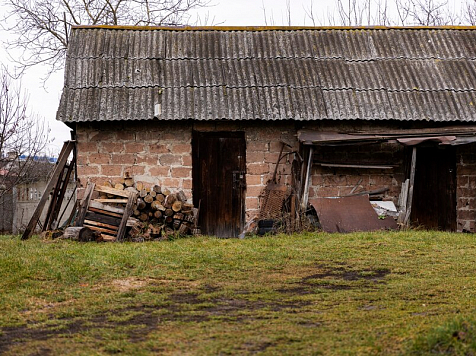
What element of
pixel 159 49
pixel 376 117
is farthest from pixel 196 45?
pixel 376 117

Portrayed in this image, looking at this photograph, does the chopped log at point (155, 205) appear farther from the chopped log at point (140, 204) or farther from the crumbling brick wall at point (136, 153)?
the crumbling brick wall at point (136, 153)

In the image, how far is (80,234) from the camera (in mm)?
10516

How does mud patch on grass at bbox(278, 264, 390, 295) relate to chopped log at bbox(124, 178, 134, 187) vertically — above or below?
below

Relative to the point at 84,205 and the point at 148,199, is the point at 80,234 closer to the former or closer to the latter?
the point at 84,205

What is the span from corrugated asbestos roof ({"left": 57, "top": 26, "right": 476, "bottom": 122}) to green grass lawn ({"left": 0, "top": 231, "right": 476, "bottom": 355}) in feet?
9.80

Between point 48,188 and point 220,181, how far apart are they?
10.7ft

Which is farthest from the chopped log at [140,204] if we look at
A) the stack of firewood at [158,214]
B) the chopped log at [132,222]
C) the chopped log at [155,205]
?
the chopped log at [132,222]

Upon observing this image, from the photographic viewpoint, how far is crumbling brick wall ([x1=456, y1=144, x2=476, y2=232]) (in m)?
12.5

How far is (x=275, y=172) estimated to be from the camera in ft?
39.1

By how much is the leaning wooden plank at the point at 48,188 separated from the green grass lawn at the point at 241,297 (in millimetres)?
814

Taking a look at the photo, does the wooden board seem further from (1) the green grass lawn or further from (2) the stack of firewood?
(1) the green grass lawn

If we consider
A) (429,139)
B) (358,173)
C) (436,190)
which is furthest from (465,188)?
(358,173)

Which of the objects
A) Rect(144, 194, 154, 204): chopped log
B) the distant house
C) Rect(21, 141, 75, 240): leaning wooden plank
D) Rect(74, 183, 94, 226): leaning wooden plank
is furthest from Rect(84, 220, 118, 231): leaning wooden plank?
the distant house

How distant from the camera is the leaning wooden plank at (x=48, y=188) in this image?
10883 millimetres
